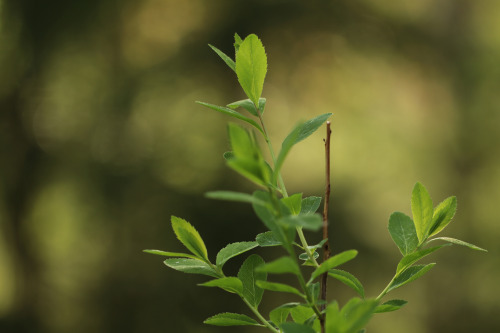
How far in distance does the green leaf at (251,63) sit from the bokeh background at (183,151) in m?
2.29

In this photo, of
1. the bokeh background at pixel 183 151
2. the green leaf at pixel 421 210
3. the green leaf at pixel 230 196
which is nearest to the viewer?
the green leaf at pixel 230 196

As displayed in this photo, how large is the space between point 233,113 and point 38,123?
8.84 feet

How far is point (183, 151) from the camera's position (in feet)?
8.48

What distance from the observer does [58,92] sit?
8.96 feet

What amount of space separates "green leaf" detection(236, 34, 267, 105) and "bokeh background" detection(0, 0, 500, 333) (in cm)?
229

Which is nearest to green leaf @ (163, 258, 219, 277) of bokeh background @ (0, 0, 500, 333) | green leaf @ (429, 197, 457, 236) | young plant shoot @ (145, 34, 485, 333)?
young plant shoot @ (145, 34, 485, 333)

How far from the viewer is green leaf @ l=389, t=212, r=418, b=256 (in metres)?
0.26

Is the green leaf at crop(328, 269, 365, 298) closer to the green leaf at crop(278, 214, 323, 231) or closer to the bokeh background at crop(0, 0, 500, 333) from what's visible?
the green leaf at crop(278, 214, 323, 231)

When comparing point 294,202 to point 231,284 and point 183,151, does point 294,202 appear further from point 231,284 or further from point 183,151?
point 183,151

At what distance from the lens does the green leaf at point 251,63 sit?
24cm

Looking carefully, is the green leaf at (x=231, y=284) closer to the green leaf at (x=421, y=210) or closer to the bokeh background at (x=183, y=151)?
the green leaf at (x=421, y=210)

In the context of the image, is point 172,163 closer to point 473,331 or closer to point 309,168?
point 309,168

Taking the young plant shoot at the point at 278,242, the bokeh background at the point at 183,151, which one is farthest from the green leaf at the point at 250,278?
the bokeh background at the point at 183,151

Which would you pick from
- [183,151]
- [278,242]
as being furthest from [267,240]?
[183,151]
